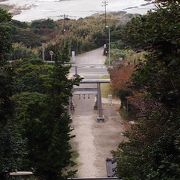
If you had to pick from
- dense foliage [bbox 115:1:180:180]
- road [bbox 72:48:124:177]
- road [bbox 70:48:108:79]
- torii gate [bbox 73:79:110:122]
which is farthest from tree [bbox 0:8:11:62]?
road [bbox 70:48:108:79]

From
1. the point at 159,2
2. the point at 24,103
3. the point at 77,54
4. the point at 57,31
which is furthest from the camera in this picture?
the point at 57,31

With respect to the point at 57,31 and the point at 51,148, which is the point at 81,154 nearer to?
the point at 51,148

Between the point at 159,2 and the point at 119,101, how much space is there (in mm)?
19426

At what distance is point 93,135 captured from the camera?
22.8m

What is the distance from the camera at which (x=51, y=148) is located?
14.4 meters

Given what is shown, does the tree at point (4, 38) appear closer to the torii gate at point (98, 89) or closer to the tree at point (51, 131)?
the tree at point (51, 131)

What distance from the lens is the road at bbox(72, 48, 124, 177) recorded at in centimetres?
1905

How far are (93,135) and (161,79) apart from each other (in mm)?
13575

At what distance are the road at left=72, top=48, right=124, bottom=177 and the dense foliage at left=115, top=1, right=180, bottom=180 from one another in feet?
28.3

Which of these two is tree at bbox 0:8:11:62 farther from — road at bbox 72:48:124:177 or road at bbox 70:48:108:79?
road at bbox 70:48:108:79

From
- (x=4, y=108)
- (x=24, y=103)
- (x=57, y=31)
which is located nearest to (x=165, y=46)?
(x=4, y=108)

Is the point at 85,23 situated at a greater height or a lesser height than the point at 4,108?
greater

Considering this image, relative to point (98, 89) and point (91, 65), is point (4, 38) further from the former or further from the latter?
point (91, 65)

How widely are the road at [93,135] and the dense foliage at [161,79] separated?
8617 mm
